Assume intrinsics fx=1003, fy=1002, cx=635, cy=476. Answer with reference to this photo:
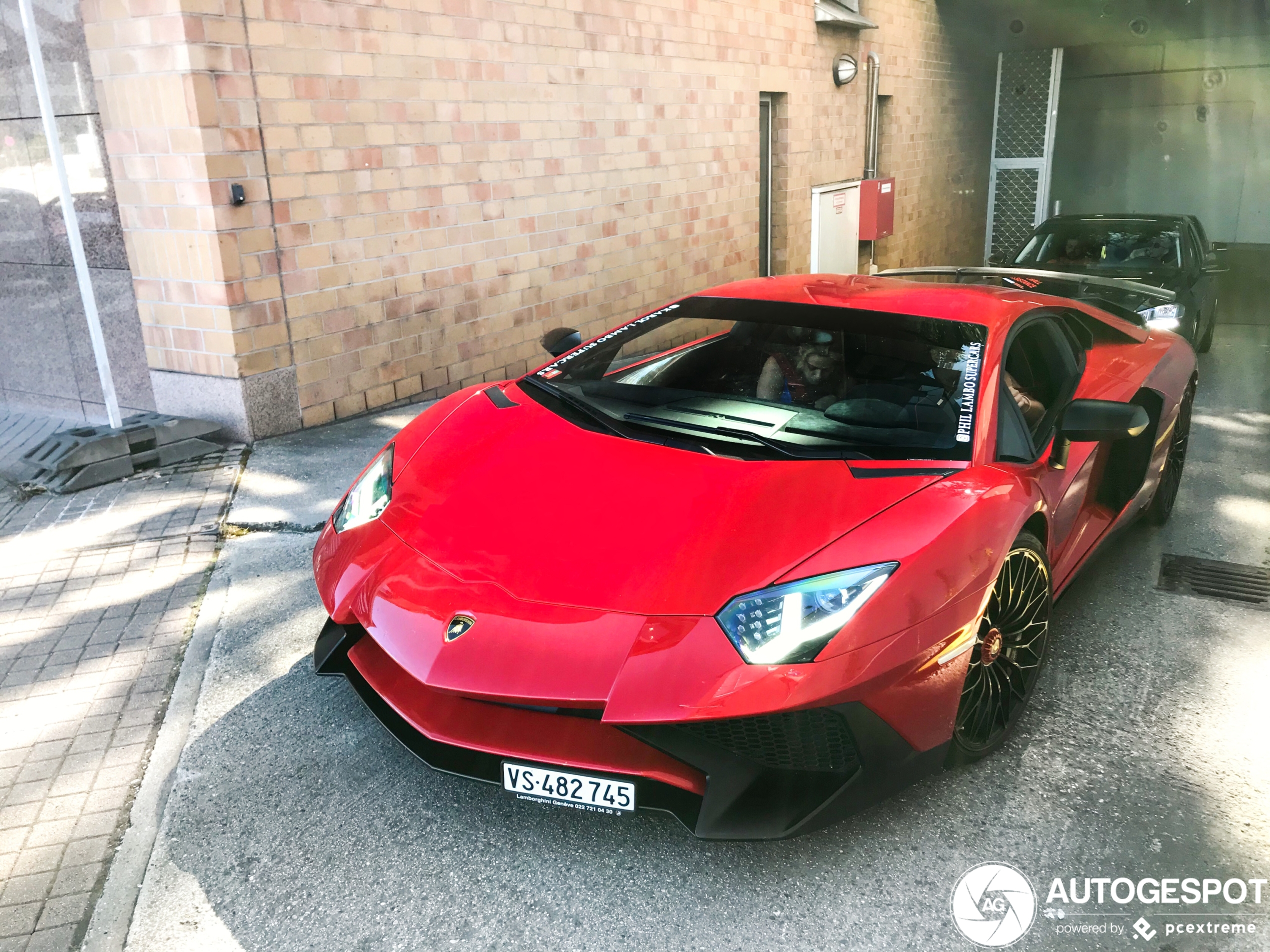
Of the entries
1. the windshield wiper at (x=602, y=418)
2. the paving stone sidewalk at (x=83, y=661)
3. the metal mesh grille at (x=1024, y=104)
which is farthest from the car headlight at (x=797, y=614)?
the metal mesh grille at (x=1024, y=104)

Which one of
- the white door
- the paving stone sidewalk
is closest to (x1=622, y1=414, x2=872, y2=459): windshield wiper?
the paving stone sidewalk

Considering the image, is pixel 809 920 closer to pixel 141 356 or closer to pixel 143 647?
pixel 143 647

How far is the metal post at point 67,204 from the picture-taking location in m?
4.96

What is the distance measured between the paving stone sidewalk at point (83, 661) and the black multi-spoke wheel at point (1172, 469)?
14.2ft

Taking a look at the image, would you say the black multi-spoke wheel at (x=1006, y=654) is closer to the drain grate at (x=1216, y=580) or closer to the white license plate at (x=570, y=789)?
the white license plate at (x=570, y=789)

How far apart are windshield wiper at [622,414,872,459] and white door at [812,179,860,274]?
9.43 m

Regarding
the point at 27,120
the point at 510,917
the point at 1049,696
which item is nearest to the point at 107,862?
the point at 510,917

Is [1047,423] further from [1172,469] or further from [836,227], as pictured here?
[836,227]

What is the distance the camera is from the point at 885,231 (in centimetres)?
1376

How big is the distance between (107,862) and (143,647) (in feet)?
3.96

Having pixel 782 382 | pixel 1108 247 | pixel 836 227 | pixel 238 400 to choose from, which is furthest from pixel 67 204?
pixel 836 227

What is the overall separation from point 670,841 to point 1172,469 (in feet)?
11.7

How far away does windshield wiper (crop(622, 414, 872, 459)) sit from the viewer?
291 centimetres

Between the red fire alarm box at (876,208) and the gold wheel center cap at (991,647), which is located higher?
the red fire alarm box at (876,208)
